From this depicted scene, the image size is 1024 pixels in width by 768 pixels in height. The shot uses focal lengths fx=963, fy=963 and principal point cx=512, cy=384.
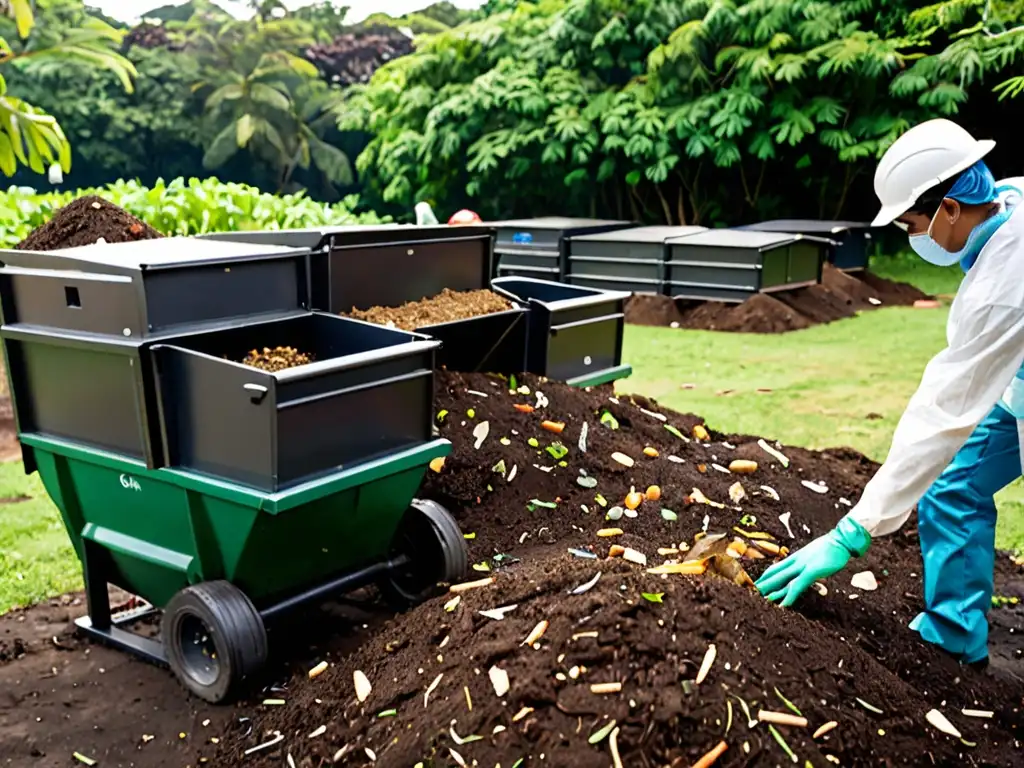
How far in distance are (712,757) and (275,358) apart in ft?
6.73

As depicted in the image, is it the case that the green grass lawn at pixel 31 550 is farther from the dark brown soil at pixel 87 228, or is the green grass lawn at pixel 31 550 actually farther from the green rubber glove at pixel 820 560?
the green rubber glove at pixel 820 560

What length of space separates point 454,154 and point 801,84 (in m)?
6.45

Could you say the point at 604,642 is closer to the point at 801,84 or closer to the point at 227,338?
the point at 227,338

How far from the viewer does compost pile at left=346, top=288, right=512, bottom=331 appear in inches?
176

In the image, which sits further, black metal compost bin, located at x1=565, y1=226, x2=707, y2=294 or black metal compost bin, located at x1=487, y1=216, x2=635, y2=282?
black metal compost bin, located at x1=487, y1=216, x2=635, y2=282

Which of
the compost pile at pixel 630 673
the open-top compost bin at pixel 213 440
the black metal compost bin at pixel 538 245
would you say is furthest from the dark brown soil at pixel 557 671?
the black metal compost bin at pixel 538 245

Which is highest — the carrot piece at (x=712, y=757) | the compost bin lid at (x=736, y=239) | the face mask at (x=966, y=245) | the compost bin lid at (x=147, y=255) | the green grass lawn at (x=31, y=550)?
the face mask at (x=966, y=245)

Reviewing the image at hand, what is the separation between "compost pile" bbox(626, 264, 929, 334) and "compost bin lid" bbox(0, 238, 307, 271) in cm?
776

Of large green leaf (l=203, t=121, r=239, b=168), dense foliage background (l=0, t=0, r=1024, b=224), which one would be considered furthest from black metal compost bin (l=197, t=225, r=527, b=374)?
large green leaf (l=203, t=121, r=239, b=168)

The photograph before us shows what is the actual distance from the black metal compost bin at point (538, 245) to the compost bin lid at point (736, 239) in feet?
4.64

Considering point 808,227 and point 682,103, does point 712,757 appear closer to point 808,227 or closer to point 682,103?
point 808,227

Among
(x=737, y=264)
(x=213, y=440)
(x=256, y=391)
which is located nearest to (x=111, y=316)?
(x=213, y=440)

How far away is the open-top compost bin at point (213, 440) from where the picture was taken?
9.78 feet

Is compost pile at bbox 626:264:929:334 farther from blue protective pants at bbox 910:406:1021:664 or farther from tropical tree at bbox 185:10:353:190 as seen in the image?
tropical tree at bbox 185:10:353:190
